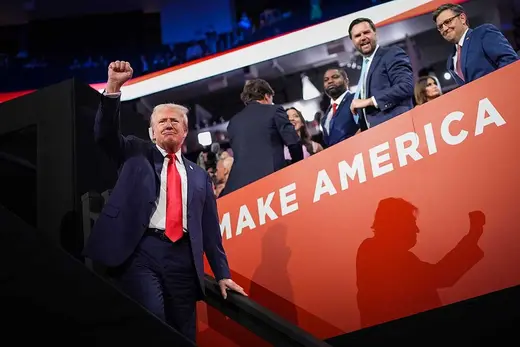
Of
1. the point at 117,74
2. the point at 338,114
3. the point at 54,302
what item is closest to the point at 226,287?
the point at 117,74

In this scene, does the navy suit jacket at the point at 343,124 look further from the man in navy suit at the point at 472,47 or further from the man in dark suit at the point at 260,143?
the man in navy suit at the point at 472,47

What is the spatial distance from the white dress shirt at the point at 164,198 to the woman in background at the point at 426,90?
6.78ft

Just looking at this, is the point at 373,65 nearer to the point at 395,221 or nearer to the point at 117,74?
the point at 395,221

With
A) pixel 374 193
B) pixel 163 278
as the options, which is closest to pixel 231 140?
pixel 374 193

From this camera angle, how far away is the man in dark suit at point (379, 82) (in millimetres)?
3021

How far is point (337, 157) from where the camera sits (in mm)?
2869

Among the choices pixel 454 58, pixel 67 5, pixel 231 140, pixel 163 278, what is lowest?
pixel 163 278

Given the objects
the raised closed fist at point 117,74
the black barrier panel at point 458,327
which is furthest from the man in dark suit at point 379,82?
the raised closed fist at point 117,74

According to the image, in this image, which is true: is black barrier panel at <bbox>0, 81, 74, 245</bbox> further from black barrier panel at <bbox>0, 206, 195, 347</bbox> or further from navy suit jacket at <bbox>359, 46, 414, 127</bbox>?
black barrier panel at <bbox>0, 206, 195, 347</bbox>

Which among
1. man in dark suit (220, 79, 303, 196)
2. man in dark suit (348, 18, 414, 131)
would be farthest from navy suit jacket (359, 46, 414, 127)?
man in dark suit (220, 79, 303, 196)

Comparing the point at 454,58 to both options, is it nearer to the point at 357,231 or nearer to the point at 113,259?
the point at 357,231

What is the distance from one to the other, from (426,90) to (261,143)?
1.23 metres

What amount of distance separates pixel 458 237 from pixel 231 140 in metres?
1.39

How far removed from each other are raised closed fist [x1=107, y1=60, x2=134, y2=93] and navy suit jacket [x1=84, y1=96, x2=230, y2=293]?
0.04 metres
